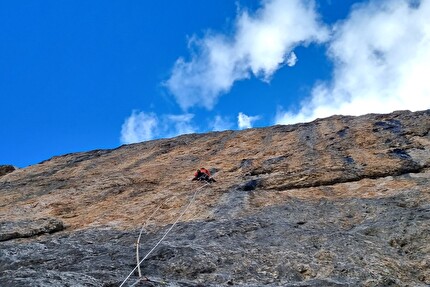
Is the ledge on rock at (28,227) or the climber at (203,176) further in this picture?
the climber at (203,176)

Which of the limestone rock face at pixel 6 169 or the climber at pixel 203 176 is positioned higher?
the limestone rock face at pixel 6 169

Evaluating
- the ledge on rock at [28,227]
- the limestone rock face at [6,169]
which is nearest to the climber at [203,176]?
the ledge on rock at [28,227]

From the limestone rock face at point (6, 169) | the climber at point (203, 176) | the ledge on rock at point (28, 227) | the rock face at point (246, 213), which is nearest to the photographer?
the rock face at point (246, 213)

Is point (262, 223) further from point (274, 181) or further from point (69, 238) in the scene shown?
point (69, 238)

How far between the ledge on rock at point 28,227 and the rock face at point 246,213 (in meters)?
0.03

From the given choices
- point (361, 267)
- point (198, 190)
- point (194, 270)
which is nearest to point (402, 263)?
point (361, 267)

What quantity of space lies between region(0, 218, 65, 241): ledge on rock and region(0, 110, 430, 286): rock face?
25 mm

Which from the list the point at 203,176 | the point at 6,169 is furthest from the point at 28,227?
the point at 6,169

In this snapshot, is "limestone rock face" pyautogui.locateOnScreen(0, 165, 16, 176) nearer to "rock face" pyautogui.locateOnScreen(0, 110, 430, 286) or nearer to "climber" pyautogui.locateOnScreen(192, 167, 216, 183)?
"rock face" pyautogui.locateOnScreen(0, 110, 430, 286)

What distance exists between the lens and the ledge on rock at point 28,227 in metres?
9.02

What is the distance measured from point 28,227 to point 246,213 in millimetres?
4539

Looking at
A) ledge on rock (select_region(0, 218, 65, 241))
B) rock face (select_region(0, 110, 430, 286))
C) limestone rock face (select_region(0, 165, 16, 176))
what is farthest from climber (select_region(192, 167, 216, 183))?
limestone rock face (select_region(0, 165, 16, 176))

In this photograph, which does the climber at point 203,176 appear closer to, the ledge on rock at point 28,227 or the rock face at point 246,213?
the rock face at point 246,213

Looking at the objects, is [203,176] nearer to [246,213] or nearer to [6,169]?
[246,213]
